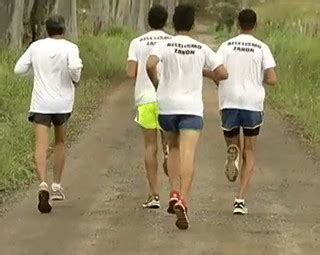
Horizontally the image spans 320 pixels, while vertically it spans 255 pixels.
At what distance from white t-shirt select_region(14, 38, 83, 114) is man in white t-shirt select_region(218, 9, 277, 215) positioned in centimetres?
148

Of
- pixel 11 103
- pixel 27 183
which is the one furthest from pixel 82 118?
pixel 27 183

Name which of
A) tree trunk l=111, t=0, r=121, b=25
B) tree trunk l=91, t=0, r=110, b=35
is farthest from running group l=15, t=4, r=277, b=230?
tree trunk l=111, t=0, r=121, b=25

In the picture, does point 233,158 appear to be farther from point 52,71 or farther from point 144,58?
point 52,71

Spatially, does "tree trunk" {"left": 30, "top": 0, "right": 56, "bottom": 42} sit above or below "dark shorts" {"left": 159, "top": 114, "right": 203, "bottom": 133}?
below

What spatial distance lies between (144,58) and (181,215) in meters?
1.67

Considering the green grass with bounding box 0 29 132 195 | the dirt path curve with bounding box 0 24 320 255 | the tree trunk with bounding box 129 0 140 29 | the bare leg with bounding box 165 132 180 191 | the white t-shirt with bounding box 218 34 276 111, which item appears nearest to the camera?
the dirt path curve with bounding box 0 24 320 255

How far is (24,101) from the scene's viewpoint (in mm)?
17938

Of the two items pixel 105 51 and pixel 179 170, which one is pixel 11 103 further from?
pixel 105 51

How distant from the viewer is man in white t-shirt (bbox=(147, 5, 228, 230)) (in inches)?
410

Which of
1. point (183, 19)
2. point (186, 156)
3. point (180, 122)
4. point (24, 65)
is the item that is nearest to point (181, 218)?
point (186, 156)

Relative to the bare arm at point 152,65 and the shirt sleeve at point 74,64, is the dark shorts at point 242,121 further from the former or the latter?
the shirt sleeve at point 74,64

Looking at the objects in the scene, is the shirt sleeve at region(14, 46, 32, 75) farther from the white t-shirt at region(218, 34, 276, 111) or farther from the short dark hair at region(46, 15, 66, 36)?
the white t-shirt at region(218, 34, 276, 111)

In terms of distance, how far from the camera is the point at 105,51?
32.5 meters

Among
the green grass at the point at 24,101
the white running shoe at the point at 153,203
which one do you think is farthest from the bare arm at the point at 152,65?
the green grass at the point at 24,101
